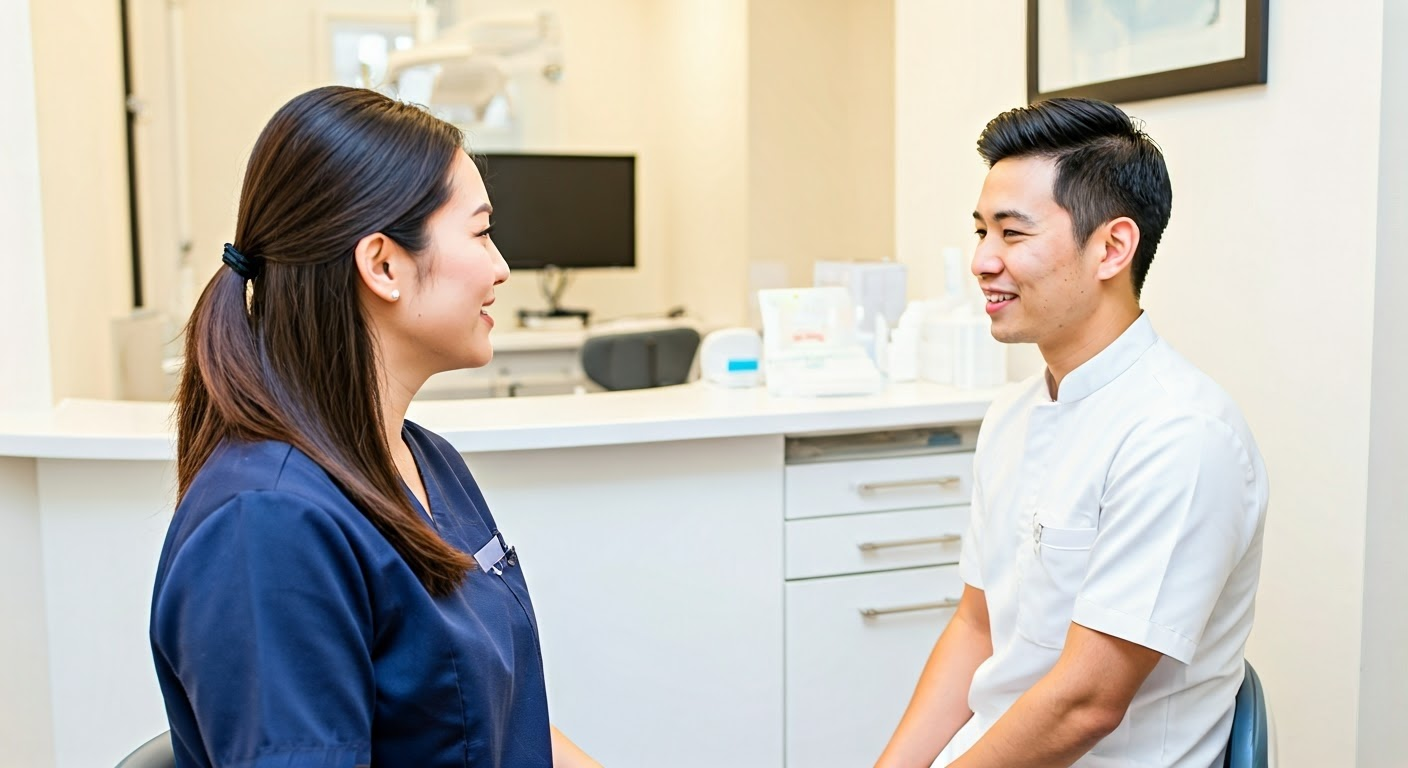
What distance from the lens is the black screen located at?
4.96m

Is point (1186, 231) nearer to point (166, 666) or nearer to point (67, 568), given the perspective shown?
point (166, 666)

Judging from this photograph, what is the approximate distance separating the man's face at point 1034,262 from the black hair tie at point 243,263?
0.78 metres

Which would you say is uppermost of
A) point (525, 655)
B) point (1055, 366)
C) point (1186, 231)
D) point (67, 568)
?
point (1186, 231)

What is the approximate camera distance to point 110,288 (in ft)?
10.2

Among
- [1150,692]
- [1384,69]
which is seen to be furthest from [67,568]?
[1384,69]

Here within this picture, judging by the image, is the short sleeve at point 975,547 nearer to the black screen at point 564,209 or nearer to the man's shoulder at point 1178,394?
the man's shoulder at point 1178,394

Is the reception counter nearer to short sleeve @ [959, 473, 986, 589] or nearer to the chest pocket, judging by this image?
short sleeve @ [959, 473, 986, 589]

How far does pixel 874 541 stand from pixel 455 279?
4.45 ft

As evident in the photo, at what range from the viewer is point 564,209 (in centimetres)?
502

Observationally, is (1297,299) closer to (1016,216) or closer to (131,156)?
(1016,216)

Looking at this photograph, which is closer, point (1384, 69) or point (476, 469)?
point (1384, 69)

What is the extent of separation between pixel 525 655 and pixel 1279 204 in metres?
1.37

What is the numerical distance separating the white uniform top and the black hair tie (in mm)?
836

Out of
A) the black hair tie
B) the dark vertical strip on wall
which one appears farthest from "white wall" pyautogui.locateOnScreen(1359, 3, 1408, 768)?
the dark vertical strip on wall
